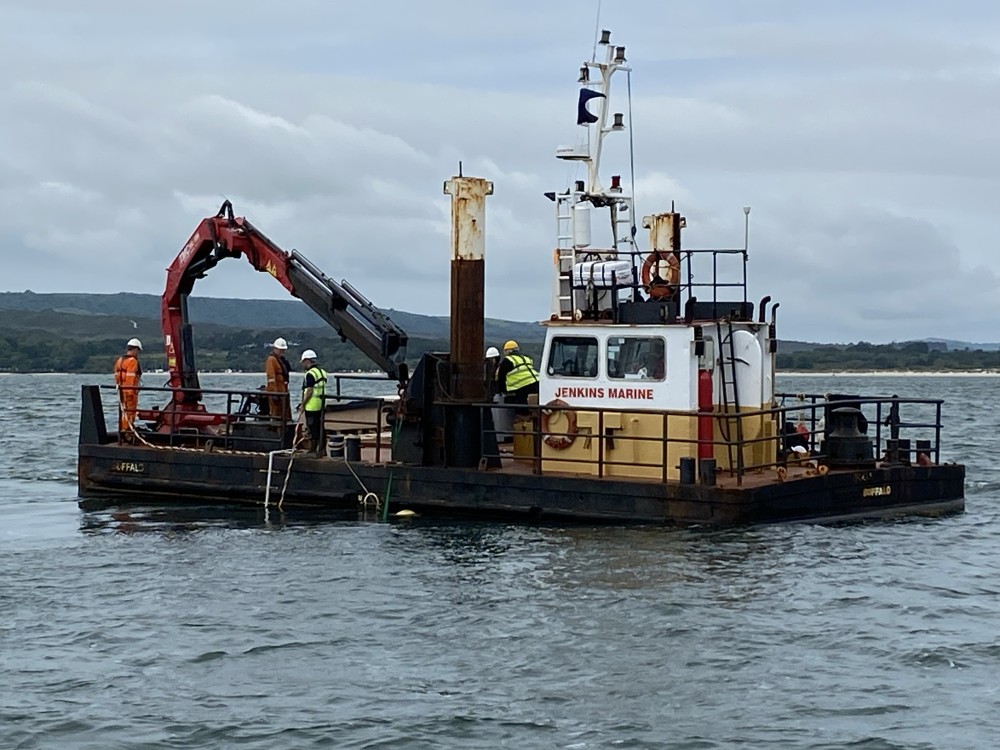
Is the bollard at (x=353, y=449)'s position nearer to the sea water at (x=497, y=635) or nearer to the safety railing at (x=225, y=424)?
the safety railing at (x=225, y=424)

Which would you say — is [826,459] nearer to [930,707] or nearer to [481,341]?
[481,341]

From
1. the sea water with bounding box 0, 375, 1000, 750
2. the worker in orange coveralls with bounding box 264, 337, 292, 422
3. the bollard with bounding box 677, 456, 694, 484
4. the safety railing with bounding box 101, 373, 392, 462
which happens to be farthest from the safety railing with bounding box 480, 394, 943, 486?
the worker in orange coveralls with bounding box 264, 337, 292, 422

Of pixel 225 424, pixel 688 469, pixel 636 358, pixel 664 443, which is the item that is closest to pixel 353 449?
pixel 225 424

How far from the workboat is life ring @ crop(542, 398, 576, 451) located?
0.02 meters

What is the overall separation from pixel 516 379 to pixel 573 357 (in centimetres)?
111

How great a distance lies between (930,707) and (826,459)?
30.0ft

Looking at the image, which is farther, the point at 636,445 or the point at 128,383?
the point at 128,383

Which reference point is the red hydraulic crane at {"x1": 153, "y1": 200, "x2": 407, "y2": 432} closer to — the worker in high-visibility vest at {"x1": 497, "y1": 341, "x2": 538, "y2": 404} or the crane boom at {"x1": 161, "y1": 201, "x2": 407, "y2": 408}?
the crane boom at {"x1": 161, "y1": 201, "x2": 407, "y2": 408}

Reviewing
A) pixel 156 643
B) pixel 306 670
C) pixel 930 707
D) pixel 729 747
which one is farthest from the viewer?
pixel 156 643

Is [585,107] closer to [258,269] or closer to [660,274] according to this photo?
[660,274]

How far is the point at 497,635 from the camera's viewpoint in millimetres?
14438

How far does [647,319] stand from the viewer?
1992 cm

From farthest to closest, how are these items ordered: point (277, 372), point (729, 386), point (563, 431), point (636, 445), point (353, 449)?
1. point (277, 372)
2. point (353, 449)
3. point (729, 386)
4. point (563, 431)
5. point (636, 445)

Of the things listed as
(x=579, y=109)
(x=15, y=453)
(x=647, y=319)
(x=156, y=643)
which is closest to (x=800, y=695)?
(x=156, y=643)
